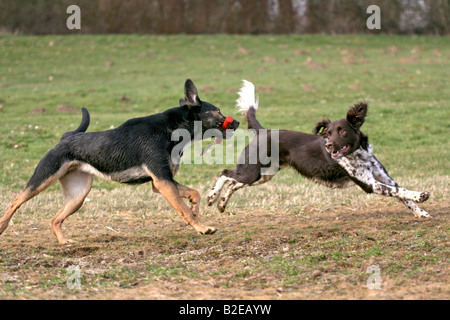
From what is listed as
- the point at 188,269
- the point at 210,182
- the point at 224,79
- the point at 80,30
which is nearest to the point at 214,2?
the point at 80,30

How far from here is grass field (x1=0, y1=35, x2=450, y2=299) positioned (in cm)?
499

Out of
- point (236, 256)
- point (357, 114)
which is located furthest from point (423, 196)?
point (236, 256)

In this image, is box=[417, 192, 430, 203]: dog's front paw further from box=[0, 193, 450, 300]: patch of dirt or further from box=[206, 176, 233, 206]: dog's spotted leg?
box=[206, 176, 233, 206]: dog's spotted leg

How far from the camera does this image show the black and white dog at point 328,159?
6.98 metres

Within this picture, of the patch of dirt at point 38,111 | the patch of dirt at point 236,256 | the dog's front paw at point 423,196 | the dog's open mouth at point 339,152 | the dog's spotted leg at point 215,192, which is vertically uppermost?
the dog's open mouth at point 339,152

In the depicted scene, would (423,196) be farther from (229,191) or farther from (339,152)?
(229,191)

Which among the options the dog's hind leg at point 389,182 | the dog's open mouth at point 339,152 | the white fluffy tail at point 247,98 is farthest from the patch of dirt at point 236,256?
the white fluffy tail at point 247,98

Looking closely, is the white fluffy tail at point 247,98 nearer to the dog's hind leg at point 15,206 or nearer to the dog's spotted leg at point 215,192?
the dog's spotted leg at point 215,192

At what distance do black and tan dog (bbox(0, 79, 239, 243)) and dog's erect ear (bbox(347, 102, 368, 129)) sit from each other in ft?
4.61

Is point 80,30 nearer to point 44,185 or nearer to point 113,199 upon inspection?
point 113,199


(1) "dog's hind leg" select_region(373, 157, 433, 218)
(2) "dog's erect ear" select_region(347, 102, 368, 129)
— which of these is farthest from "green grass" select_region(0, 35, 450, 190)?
(2) "dog's erect ear" select_region(347, 102, 368, 129)

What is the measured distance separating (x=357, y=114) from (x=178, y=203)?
2.36 metres

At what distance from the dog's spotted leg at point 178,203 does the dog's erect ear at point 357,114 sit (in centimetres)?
220

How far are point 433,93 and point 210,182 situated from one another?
42.5 feet
